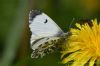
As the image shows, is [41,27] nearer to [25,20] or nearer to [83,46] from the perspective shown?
[83,46]

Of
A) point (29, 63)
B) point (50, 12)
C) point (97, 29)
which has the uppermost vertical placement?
point (50, 12)

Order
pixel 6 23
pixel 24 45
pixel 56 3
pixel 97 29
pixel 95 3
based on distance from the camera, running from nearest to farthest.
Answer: pixel 97 29, pixel 24 45, pixel 6 23, pixel 56 3, pixel 95 3

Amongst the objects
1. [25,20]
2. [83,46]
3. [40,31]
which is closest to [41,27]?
[40,31]

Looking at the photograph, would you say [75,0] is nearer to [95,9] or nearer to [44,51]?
[95,9]

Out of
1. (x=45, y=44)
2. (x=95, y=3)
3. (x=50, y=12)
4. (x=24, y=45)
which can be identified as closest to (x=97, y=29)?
(x=45, y=44)

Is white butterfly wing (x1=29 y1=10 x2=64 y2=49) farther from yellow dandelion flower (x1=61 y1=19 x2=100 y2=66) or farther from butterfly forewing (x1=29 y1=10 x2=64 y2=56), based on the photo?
yellow dandelion flower (x1=61 y1=19 x2=100 y2=66)

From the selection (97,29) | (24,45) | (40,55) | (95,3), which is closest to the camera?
(40,55)
